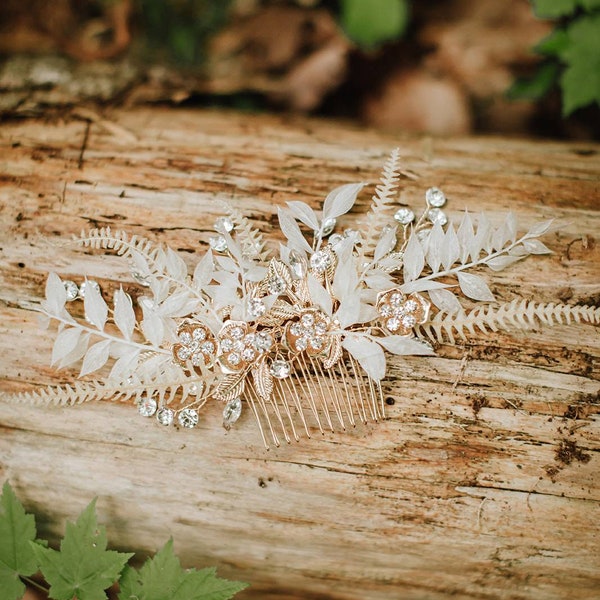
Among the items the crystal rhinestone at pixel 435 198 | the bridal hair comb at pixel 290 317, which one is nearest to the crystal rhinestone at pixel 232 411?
the bridal hair comb at pixel 290 317

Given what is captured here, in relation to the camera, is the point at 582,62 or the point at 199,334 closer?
the point at 199,334

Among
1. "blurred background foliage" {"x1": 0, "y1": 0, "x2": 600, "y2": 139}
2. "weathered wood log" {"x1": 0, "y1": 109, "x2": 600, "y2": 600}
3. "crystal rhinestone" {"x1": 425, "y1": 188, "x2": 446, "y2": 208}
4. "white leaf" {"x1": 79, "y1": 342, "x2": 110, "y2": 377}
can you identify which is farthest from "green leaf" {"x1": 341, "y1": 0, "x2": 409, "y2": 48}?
"white leaf" {"x1": 79, "y1": 342, "x2": 110, "y2": 377}

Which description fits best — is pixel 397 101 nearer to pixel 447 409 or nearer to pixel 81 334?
pixel 447 409

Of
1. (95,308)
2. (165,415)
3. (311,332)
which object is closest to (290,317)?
(311,332)

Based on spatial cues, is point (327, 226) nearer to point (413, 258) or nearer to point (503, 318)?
point (413, 258)

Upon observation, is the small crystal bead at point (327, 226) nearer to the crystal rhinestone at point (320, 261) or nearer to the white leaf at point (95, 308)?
the crystal rhinestone at point (320, 261)
